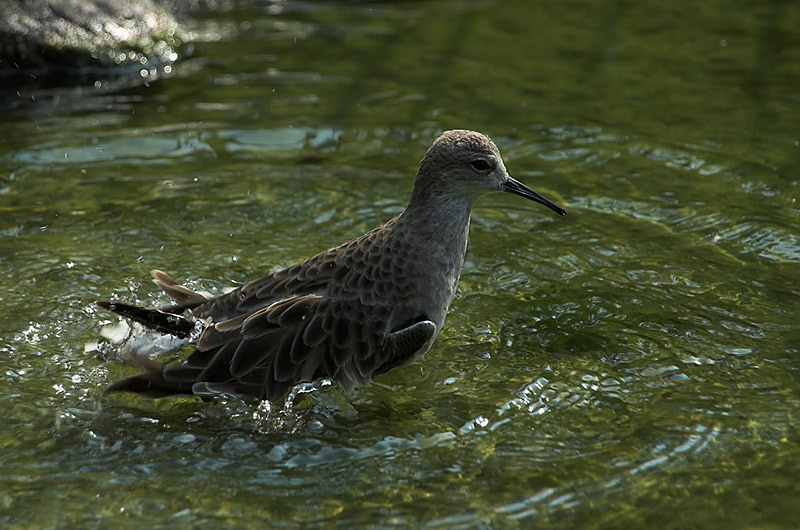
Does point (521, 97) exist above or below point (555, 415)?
above

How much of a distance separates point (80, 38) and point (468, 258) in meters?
6.03

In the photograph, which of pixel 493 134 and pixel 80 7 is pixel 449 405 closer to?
pixel 493 134

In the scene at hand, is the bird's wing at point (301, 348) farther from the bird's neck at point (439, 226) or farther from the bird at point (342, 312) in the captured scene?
the bird's neck at point (439, 226)

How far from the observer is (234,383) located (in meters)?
6.01

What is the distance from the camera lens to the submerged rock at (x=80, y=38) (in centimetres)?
1084

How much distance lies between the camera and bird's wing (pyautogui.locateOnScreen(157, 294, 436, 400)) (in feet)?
19.7

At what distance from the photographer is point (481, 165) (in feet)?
20.9

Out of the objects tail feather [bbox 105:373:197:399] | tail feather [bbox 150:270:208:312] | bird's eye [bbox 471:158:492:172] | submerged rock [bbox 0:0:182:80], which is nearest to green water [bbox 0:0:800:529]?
tail feather [bbox 105:373:197:399]

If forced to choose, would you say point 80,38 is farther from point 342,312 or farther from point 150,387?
point 342,312

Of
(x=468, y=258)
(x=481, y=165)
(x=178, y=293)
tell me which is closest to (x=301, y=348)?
(x=178, y=293)

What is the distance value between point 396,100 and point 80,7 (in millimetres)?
4007

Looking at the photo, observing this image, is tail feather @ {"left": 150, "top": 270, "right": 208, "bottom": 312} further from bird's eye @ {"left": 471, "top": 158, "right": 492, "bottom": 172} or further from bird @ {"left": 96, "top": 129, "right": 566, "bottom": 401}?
bird's eye @ {"left": 471, "top": 158, "right": 492, "bottom": 172}

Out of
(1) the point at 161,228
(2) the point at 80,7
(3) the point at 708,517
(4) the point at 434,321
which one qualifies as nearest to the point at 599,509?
(3) the point at 708,517

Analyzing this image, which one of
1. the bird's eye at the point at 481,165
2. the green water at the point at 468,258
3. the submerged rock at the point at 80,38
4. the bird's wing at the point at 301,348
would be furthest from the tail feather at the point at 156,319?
the submerged rock at the point at 80,38
